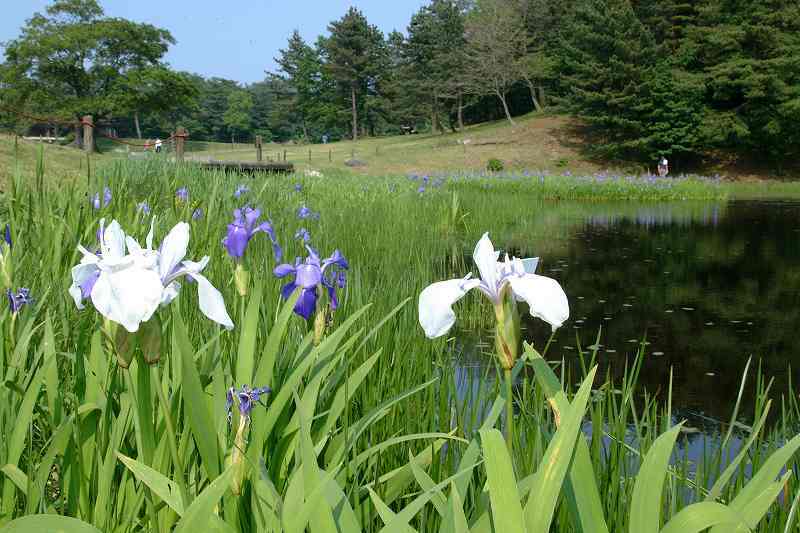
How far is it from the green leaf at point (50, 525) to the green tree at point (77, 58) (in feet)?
142

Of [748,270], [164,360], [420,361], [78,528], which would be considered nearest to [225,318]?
[78,528]

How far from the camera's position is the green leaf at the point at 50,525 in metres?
1.14

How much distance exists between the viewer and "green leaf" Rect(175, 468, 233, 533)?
3.58ft

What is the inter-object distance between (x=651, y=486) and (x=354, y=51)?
195 ft

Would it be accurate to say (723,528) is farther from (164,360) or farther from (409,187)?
(409,187)

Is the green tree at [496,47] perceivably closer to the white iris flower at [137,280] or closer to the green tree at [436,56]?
the green tree at [436,56]

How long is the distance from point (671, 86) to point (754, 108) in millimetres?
3613

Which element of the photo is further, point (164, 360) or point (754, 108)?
point (754, 108)

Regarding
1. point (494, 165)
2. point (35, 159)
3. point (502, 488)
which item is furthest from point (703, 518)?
point (494, 165)

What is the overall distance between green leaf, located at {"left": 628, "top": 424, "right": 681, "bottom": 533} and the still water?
0.99 metres

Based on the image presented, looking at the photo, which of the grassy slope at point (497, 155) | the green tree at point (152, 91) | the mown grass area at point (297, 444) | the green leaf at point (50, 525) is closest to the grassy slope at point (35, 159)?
the mown grass area at point (297, 444)

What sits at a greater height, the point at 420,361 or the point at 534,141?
the point at 534,141

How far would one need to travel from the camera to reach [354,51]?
189 feet

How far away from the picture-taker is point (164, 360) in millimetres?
1855
